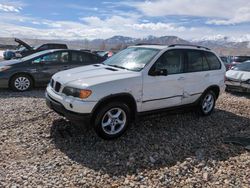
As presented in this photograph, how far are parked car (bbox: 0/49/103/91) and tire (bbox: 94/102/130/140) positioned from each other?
16.7ft

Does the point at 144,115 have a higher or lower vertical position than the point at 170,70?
lower

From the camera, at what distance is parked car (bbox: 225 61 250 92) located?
10.2m

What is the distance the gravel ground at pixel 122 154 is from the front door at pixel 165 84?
1.92ft

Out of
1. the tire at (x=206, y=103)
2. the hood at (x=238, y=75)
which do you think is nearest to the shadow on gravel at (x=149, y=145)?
the tire at (x=206, y=103)

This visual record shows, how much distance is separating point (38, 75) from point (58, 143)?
16.4ft

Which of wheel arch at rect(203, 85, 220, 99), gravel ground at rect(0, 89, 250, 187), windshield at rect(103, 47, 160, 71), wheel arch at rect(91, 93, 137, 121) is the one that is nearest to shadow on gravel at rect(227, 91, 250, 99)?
wheel arch at rect(203, 85, 220, 99)

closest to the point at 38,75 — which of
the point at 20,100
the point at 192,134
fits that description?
the point at 20,100

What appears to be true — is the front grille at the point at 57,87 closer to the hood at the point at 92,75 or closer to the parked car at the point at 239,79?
the hood at the point at 92,75

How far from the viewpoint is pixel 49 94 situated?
5.62 metres

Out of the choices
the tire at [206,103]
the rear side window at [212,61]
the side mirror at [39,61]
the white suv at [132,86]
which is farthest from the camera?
the side mirror at [39,61]

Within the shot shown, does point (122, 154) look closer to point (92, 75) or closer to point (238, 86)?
point (92, 75)

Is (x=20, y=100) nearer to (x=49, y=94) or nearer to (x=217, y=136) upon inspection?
(x=49, y=94)

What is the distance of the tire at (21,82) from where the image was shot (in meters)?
9.30

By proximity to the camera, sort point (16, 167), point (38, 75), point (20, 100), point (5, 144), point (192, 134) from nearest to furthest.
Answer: point (16, 167), point (5, 144), point (192, 134), point (20, 100), point (38, 75)
